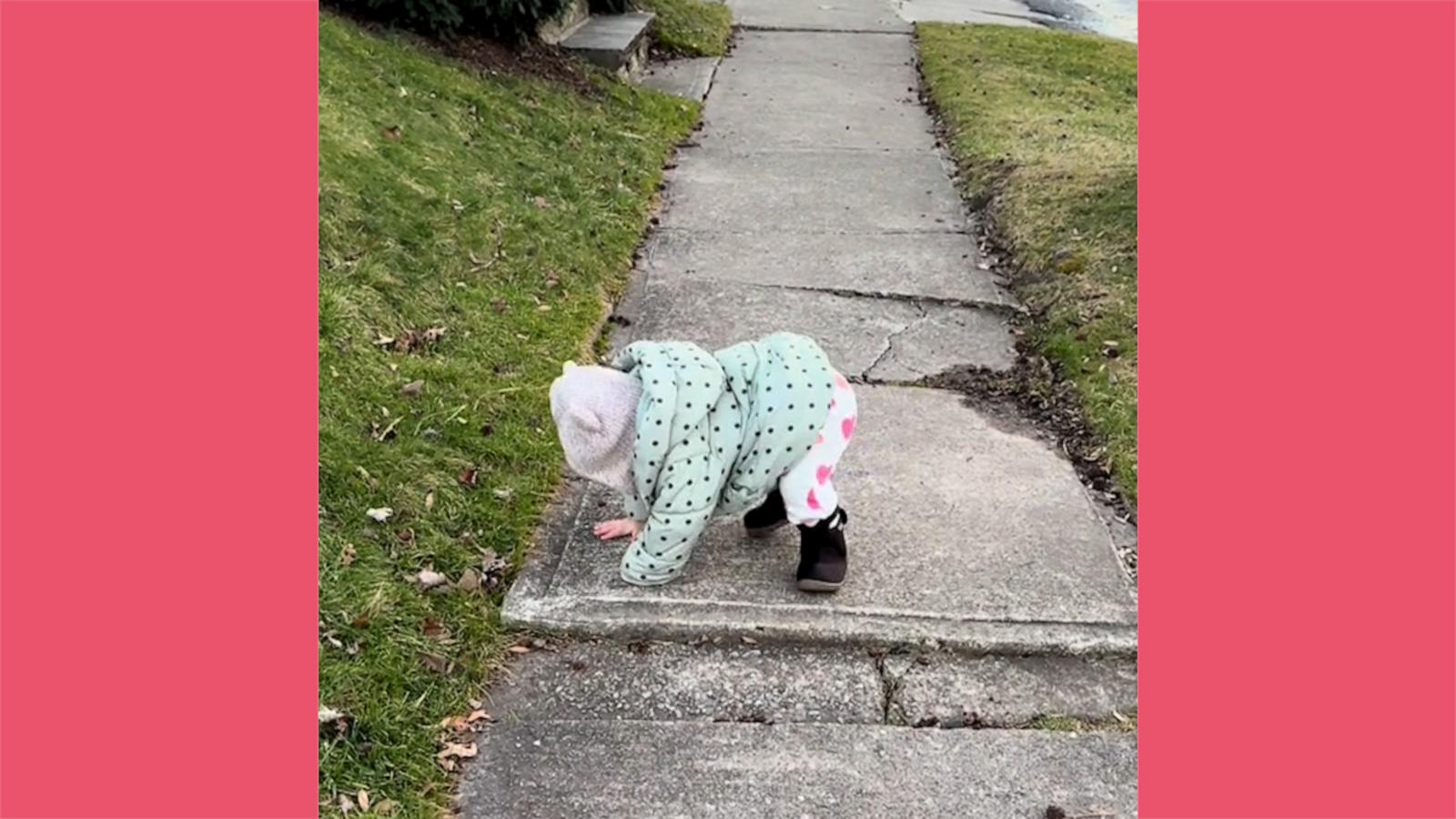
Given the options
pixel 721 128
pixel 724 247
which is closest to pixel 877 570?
pixel 724 247

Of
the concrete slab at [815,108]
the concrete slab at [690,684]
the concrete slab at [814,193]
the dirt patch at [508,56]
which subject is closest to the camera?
the concrete slab at [690,684]

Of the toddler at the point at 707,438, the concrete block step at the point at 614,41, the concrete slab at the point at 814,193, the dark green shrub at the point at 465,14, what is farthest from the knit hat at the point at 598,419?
the concrete block step at the point at 614,41

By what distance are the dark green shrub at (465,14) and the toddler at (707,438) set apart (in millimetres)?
5021

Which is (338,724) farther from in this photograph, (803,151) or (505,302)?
(803,151)

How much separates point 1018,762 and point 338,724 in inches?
55.8

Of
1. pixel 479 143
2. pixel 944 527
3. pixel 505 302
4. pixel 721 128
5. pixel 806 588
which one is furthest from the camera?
pixel 721 128

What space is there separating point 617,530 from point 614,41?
6030 millimetres

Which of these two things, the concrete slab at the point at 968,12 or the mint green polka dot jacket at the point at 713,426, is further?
the concrete slab at the point at 968,12

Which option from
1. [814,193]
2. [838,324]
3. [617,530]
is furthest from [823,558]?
[814,193]

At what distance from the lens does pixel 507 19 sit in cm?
785

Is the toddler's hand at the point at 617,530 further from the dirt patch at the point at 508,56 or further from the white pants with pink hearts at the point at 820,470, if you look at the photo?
the dirt patch at the point at 508,56

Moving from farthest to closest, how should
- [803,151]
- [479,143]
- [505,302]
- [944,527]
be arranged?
[803,151]
[479,143]
[505,302]
[944,527]

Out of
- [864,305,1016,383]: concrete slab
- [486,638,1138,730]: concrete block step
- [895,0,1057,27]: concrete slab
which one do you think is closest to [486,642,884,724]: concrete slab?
[486,638,1138,730]: concrete block step

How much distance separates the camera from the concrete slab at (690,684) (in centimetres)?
281
